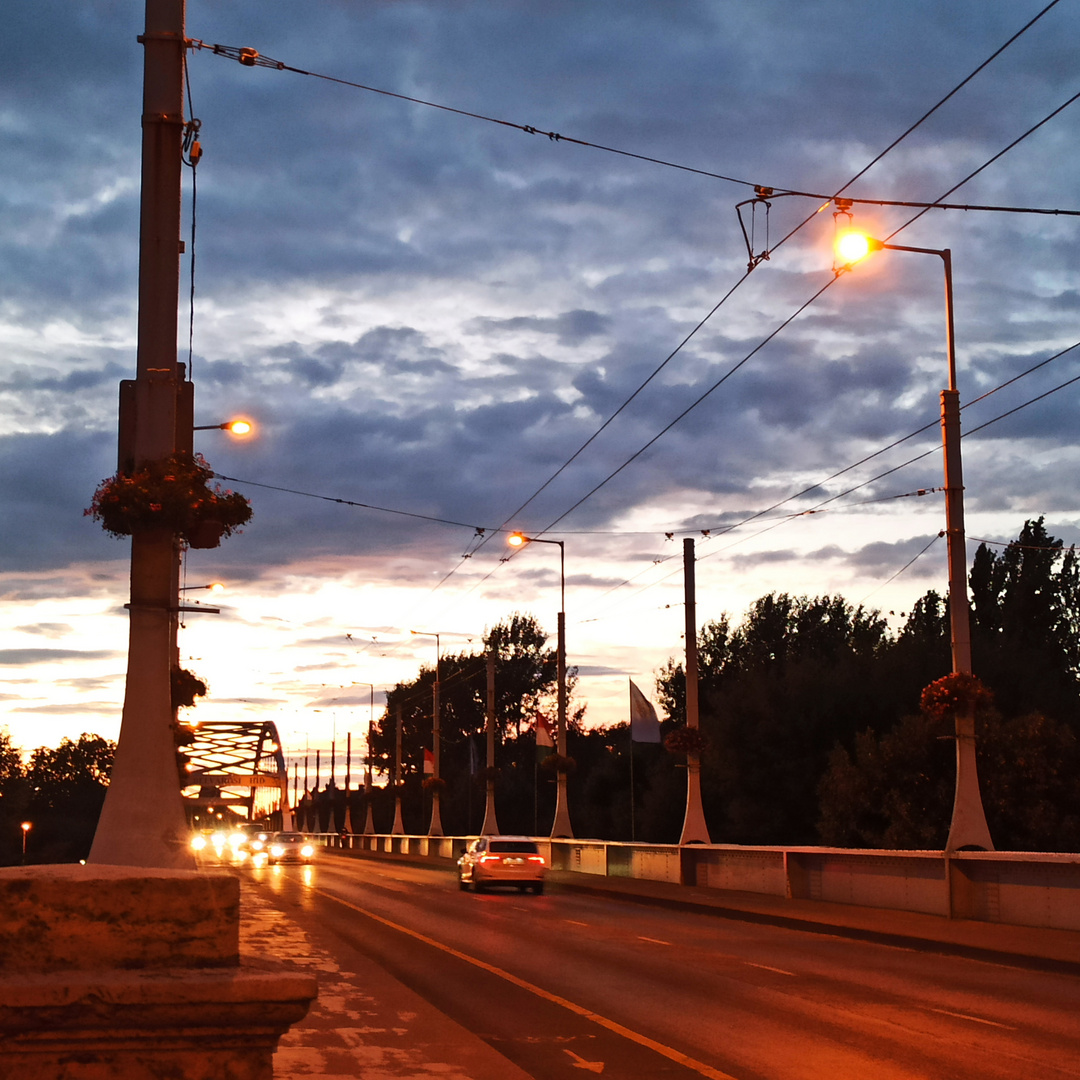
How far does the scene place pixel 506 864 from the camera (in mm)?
35844

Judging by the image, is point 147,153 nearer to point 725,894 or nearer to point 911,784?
point 725,894

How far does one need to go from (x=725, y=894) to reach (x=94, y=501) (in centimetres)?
2421

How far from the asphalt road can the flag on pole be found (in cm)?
1376

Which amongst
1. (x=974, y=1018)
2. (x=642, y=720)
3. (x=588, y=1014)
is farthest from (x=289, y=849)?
(x=974, y=1018)

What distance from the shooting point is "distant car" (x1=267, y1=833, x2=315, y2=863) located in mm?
65125

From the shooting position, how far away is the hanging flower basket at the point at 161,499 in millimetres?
7234

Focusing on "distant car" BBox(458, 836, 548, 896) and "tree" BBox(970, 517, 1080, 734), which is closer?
"distant car" BBox(458, 836, 548, 896)

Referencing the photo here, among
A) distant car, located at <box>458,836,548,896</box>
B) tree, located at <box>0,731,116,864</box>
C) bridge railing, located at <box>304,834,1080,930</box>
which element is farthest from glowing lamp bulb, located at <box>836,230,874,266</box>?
tree, located at <box>0,731,116,864</box>

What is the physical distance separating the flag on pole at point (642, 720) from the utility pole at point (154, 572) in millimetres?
31607

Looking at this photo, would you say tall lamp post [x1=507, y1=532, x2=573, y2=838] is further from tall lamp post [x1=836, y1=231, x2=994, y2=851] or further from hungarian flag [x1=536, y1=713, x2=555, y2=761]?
tall lamp post [x1=836, y1=231, x2=994, y2=851]

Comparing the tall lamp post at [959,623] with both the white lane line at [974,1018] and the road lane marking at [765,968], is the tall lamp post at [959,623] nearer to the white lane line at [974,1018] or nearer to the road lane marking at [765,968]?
the road lane marking at [765,968]

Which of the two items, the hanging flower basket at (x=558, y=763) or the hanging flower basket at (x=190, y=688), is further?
the hanging flower basket at (x=558, y=763)

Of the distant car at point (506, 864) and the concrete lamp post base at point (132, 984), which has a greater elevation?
the concrete lamp post base at point (132, 984)

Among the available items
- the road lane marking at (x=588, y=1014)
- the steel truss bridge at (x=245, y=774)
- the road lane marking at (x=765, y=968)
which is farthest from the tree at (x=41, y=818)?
the road lane marking at (x=765, y=968)
